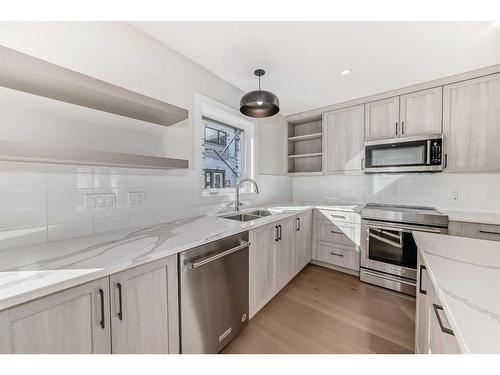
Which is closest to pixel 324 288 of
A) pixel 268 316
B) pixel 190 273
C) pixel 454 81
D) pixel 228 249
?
pixel 268 316

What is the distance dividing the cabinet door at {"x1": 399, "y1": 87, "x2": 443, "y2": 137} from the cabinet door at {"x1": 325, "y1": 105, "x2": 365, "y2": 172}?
18.1 inches

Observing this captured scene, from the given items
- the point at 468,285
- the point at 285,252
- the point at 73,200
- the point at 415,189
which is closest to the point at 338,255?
the point at 285,252

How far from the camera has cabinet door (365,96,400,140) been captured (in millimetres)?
2555

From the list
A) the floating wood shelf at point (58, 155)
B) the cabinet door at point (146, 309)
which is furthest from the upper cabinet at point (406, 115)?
the cabinet door at point (146, 309)

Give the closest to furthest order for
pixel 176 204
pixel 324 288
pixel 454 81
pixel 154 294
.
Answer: pixel 154 294, pixel 176 204, pixel 454 81, pixel 324 288

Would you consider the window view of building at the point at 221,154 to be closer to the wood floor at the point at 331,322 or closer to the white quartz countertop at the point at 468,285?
the wood floor at the point at 331,322

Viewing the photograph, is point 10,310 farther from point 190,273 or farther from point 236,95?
point 236,95

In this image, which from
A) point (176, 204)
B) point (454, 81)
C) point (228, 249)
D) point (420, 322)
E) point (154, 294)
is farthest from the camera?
point (454, 81)

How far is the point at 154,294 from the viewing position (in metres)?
1.03

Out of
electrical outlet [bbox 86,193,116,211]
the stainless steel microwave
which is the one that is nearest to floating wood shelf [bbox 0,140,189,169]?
electrical outlet [bbox 86,193,116,211]

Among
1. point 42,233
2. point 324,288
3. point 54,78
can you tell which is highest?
point 54,78

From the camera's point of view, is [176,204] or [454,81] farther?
[454,81]

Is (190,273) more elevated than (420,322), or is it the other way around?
(190,273)

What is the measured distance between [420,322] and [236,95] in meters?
2.56
